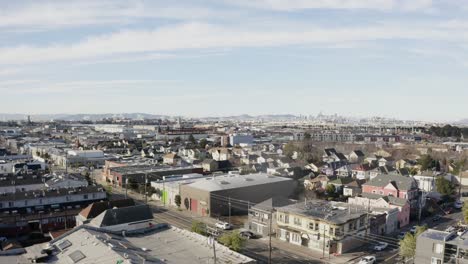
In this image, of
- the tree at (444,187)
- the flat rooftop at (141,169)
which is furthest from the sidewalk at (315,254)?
the flat rooftop at (141,169)

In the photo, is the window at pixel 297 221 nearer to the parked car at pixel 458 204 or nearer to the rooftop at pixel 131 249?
the rooftop at pixel 131 249

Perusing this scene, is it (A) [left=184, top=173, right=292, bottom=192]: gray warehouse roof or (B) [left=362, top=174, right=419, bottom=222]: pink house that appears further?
(B) [left=362, top=174, right=419, bottom=222]: pink house

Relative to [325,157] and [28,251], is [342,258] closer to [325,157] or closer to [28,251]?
[28,251]

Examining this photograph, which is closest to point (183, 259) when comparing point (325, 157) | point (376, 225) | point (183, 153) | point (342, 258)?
point (342, 258)

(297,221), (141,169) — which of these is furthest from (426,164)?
(141,169)

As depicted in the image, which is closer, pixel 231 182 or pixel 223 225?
pixel 223 225

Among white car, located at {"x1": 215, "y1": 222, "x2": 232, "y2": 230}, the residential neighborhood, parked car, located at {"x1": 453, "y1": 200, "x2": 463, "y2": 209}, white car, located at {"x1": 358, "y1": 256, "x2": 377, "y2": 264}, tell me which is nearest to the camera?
white car, located at {"x1": 358, "y1": 256, "x2": 377, "y2": 264}

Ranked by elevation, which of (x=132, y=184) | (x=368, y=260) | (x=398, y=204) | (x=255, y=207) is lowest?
(x=368, y=260)

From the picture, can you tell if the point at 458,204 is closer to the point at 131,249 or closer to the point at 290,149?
the point at 290,149

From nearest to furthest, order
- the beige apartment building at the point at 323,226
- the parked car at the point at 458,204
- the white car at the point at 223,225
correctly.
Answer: the beige apartment building at the point at 323,226, the white car at the point at 223,225, the parked car at the point at 458,204

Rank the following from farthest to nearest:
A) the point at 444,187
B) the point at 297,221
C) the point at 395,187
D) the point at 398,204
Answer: the point at 444,187 < the point at 395,187 < the point at 398,204 < the point at 297,221

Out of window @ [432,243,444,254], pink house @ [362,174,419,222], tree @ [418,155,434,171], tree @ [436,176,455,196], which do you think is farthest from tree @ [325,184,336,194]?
window @ [432,243,444,254]

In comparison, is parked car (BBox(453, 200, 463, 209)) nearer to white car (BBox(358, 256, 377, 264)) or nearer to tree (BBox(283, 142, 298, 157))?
white car (BBox(358, 256, 377, 264))
